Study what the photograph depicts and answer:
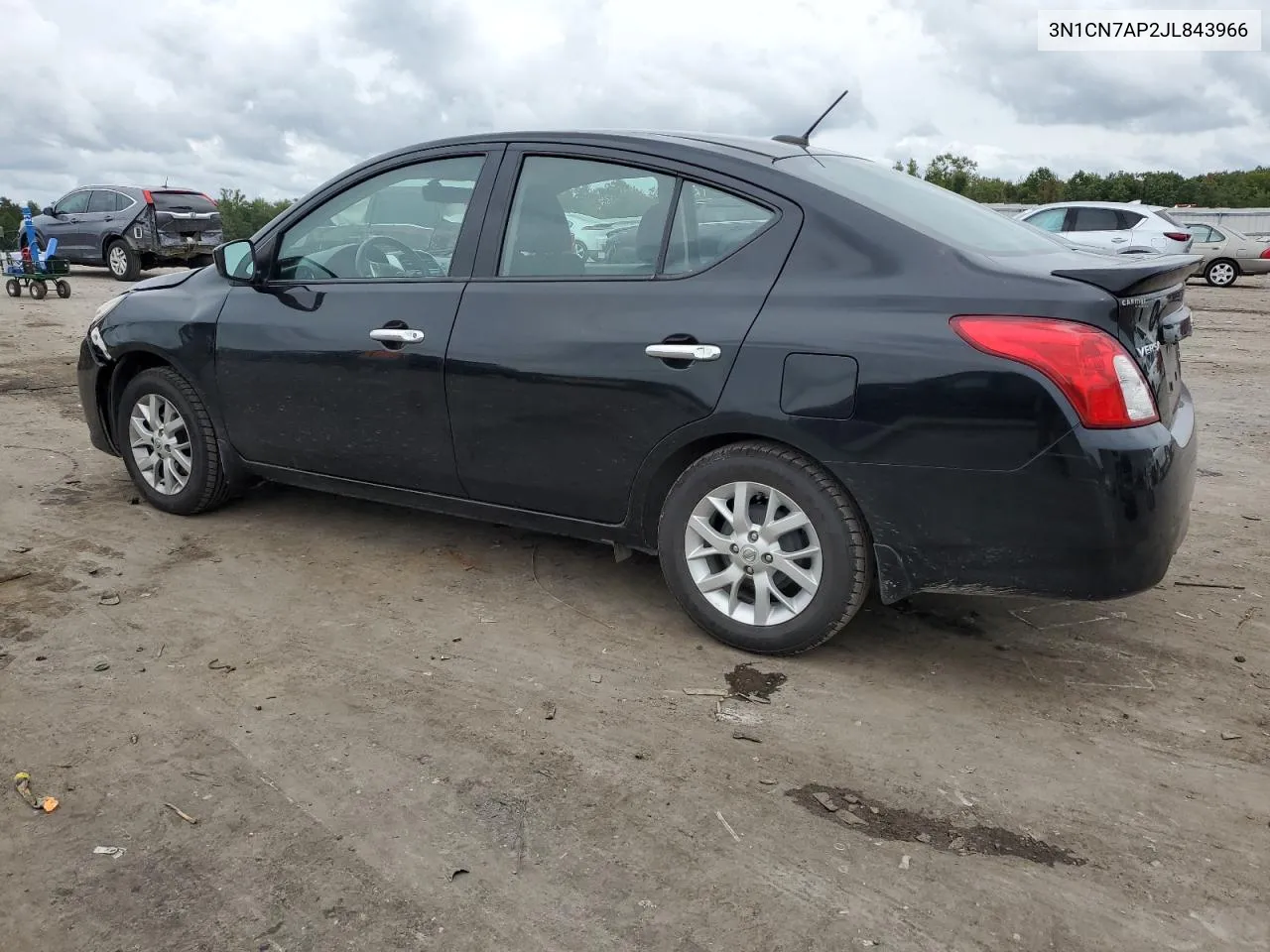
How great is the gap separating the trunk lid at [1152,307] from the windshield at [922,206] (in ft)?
1.16

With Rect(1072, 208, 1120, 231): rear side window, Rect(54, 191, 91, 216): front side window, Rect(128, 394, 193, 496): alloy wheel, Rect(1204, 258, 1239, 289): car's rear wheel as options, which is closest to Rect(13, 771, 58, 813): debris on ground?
Rect(128, 394, 193, 496): alloy wheel

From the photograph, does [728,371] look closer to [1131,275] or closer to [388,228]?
[1131,275]

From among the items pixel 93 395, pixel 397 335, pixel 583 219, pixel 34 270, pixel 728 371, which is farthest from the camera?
pixel 34 270

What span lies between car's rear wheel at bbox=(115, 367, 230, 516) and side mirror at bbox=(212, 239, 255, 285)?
0.55 metres

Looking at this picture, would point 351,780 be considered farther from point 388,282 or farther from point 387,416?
point 388,282

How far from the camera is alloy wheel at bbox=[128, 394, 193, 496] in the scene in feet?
15.6

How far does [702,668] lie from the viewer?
133 inches

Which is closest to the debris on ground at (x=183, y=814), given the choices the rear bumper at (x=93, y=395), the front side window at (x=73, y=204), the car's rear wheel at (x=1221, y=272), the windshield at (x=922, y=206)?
the windshield at (x=922, y=206)

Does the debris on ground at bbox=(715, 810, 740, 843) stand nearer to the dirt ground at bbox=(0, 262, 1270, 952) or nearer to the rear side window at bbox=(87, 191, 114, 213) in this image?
the dirt ground at bbox=(0, 262, 1270, 952)

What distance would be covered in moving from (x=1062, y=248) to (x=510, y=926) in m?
2.79

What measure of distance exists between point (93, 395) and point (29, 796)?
2.92 meters

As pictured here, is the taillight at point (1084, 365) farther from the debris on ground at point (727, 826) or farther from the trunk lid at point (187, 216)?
the trunk lid at point (187, 216)

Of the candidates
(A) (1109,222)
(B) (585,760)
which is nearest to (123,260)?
(A) (1109,222)

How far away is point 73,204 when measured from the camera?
19.1 meters
